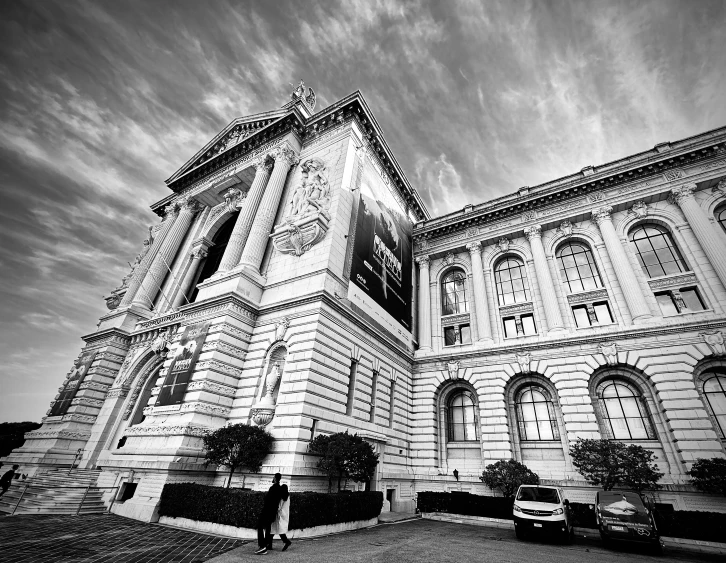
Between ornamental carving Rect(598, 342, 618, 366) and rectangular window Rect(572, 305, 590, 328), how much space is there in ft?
7.57

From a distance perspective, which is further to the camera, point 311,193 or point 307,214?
point 311,193

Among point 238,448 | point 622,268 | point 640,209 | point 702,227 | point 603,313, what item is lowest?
point 238,448

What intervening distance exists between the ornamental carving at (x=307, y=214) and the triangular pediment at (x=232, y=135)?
23.8 ft

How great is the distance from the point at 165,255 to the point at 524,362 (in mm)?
29878

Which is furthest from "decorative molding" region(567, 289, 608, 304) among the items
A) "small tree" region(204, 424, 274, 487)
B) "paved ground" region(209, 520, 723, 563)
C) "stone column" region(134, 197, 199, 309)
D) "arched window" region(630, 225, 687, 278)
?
"stone column" region(134, 197, 199, 309)

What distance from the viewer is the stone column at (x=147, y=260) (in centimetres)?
2907

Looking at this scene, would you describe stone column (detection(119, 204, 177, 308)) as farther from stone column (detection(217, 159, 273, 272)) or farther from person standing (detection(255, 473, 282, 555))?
person standing (detection(255, 473, 282, 555))

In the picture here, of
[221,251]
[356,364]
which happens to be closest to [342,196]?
[356,364]

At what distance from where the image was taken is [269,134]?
2839 centimetres

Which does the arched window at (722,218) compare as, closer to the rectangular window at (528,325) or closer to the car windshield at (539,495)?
the rectangular window at (528,325)

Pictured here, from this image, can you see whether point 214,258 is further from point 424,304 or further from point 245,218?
point 424,304

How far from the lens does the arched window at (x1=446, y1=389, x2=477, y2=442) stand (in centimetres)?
2370

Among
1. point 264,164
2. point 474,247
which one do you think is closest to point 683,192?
point 474,247

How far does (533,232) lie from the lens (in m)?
26.8
